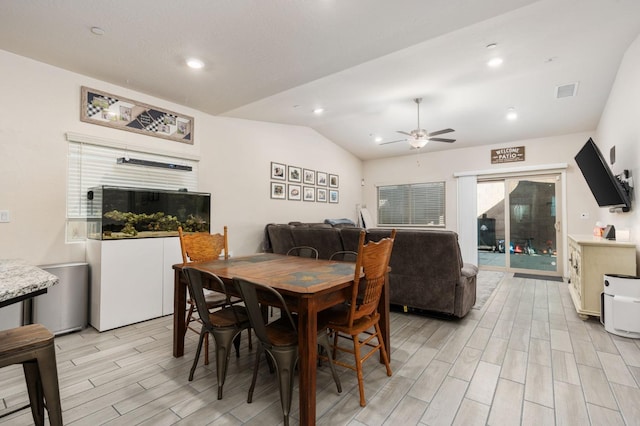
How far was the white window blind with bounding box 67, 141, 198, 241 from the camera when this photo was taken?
3.26 meters

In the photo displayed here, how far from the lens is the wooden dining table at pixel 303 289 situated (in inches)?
62.9

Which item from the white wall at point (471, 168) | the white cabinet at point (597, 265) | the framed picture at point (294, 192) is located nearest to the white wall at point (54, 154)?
the framed picture at point (294, 192)

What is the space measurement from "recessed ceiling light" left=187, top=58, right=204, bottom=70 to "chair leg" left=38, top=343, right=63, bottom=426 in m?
2.72

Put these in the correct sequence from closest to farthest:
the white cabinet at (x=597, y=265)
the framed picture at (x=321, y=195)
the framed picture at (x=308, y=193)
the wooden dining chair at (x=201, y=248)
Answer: the wooden dining chair at (x=201, y=248) → the white cabinet at (x=597, y=265) → the framed picture at (x=308, y=193) → the framed picture at (x=321, y=195)

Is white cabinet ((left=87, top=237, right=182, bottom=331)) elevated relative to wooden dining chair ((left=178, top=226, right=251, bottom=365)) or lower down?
lower down

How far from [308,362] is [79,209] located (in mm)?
3212

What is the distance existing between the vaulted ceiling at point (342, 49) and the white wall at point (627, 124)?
0.66 feet

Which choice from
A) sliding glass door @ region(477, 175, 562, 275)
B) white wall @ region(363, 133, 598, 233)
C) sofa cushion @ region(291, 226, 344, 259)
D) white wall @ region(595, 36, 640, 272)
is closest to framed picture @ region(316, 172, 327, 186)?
white wall @ region(363, 133, 598, 233)

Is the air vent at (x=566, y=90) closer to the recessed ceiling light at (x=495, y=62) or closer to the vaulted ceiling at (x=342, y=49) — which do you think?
the vaulted ceiling at (x=342, y=49)

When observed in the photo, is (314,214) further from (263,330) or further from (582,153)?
(263,330)

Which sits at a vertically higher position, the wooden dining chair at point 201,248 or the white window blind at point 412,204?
the white window blind at point 412,204

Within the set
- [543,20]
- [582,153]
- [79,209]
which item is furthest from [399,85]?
[79,209]

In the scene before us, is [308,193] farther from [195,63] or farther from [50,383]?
[50,383]

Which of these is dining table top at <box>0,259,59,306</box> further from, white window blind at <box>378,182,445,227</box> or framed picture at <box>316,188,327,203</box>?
white window blind at <box>378,182,445,227</box>
